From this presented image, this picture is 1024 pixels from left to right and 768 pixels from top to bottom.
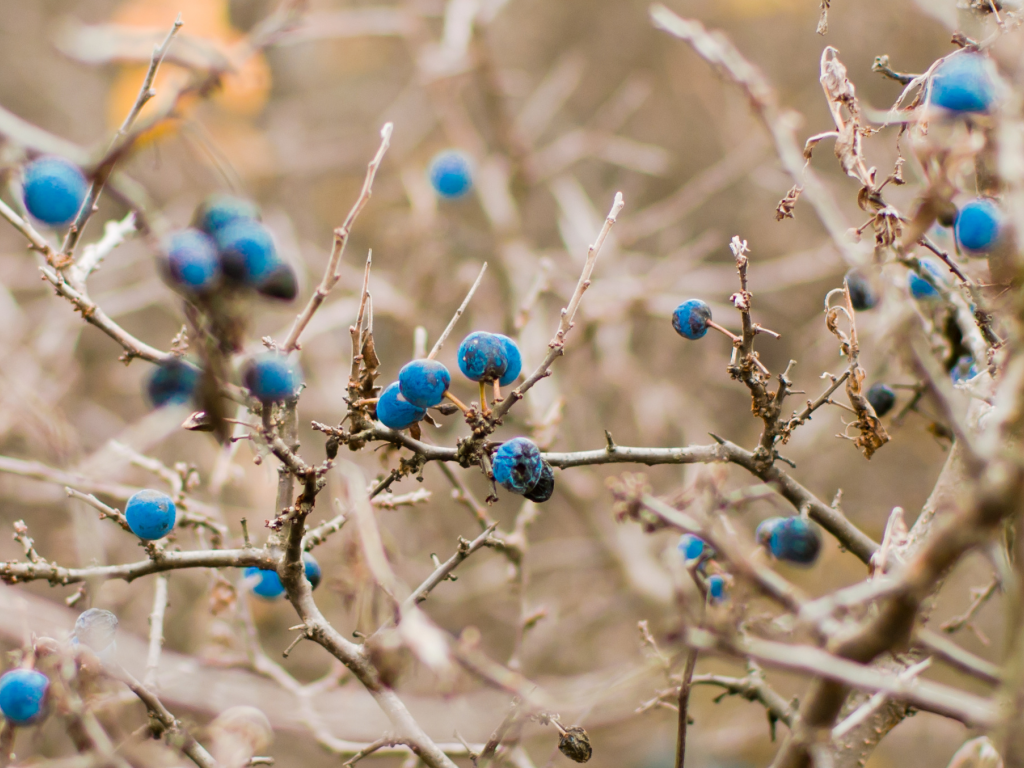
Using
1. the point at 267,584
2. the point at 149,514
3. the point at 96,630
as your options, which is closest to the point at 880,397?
the point at 267,584

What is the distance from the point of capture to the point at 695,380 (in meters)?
5.87

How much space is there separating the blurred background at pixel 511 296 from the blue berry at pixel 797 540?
88 cm

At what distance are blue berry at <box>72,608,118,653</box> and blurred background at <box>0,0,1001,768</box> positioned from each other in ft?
2.01

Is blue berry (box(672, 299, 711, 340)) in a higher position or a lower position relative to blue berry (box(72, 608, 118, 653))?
higher

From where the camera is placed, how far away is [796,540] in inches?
73.1

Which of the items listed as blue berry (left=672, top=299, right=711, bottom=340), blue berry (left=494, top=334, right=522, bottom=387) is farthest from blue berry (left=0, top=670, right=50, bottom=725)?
blue berry (left=672, top=299, right=711, bottom=340)

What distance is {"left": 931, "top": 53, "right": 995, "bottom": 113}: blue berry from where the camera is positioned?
149 cm

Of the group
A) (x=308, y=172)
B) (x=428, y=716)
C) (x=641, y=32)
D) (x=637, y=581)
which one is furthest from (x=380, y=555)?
(x=641, y=32)

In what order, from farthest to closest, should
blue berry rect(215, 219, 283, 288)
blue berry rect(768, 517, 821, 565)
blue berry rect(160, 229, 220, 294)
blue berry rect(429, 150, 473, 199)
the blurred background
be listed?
blue berry rect(429, 150, 473, 199)
the blurred background
blue berry rect(768, 517, 821, 565)
blue berry rect(215, 219, 283, 288)
blue berry rect(160, 229, 220, 294)

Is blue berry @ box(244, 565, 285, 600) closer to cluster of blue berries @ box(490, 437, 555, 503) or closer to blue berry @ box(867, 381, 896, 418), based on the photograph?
cluster of blue berries @ box(490, 437, 555, 503)

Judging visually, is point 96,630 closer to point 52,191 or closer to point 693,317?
point 52,191

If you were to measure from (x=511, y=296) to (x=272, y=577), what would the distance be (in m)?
2.79

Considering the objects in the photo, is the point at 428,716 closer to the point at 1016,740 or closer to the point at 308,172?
the point at 1016,740

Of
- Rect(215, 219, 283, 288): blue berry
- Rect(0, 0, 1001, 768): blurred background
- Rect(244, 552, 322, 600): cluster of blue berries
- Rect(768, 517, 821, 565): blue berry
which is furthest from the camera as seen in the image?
Rect(0, 0, 1001, 768): blurred background
